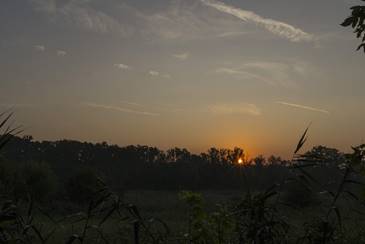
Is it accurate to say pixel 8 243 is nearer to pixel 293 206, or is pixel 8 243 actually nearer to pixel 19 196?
pixel 19 196

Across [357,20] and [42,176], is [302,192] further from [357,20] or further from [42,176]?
[42,176]

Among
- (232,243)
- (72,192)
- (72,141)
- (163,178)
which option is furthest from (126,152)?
(232,243)

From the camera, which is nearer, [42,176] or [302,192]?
[302,192]

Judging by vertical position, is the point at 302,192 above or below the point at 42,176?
below

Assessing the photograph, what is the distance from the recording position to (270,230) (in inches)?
157

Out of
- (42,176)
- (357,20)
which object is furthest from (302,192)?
(42,176)

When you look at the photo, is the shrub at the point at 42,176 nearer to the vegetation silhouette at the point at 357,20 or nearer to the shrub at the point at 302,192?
the shrub at the point at 302,192

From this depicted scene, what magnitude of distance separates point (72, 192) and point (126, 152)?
83.9m

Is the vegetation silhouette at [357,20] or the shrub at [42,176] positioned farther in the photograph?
the shrub at [42,176]

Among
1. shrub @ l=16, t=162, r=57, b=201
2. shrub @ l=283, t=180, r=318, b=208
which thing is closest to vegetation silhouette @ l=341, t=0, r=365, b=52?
shrub @ l=283, t=180, r=318, b=208

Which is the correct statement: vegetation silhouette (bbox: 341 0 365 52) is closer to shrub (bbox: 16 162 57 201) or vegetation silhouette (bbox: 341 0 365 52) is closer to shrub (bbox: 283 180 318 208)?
shrub (bbox: 283 180 318 208)

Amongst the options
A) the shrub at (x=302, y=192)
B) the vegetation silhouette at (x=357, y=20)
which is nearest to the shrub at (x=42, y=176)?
the shrub at (x=302, y=192)

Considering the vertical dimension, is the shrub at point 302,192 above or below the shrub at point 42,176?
below

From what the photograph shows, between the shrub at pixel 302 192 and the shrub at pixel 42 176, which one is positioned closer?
the shrub at pixel 302 192
